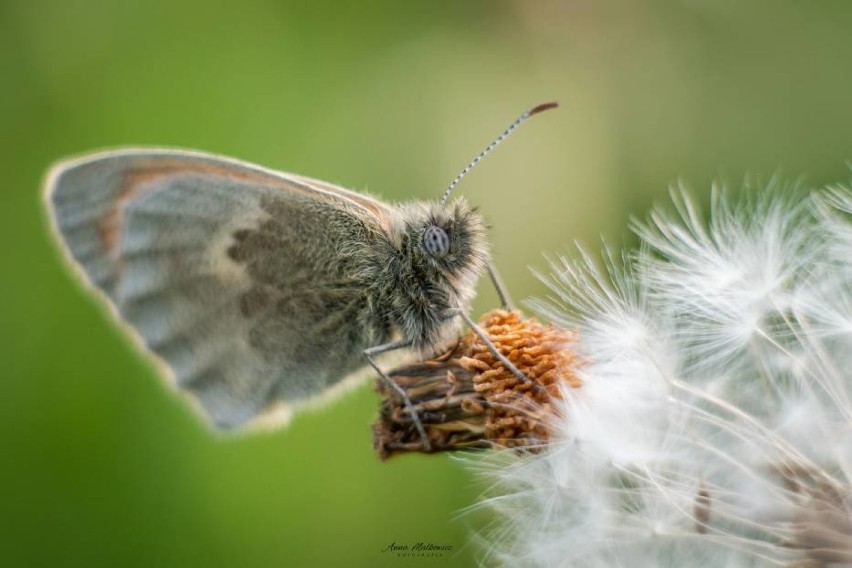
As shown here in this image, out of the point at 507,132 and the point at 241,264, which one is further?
the point at 241,264

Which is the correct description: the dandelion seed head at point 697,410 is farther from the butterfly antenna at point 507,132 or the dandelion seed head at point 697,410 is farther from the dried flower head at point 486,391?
the butterfly antenna at point 507,132

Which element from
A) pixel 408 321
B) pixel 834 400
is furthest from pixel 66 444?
pixel 834 400

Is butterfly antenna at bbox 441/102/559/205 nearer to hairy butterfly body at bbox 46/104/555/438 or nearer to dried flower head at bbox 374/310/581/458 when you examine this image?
hairy butterfly body at bbox 46/104/555/438

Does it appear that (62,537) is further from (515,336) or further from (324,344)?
(515,336)

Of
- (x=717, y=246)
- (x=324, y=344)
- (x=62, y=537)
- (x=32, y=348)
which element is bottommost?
(x=62, y=537)

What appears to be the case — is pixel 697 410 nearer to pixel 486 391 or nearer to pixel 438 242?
pixel 486 391

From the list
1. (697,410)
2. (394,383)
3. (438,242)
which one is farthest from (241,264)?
(697,410)

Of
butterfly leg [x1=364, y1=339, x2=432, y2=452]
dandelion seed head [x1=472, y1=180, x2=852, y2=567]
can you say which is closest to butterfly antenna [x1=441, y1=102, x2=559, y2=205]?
butterfly leg [x1=364, y1=339, x2=432, y2=452]
